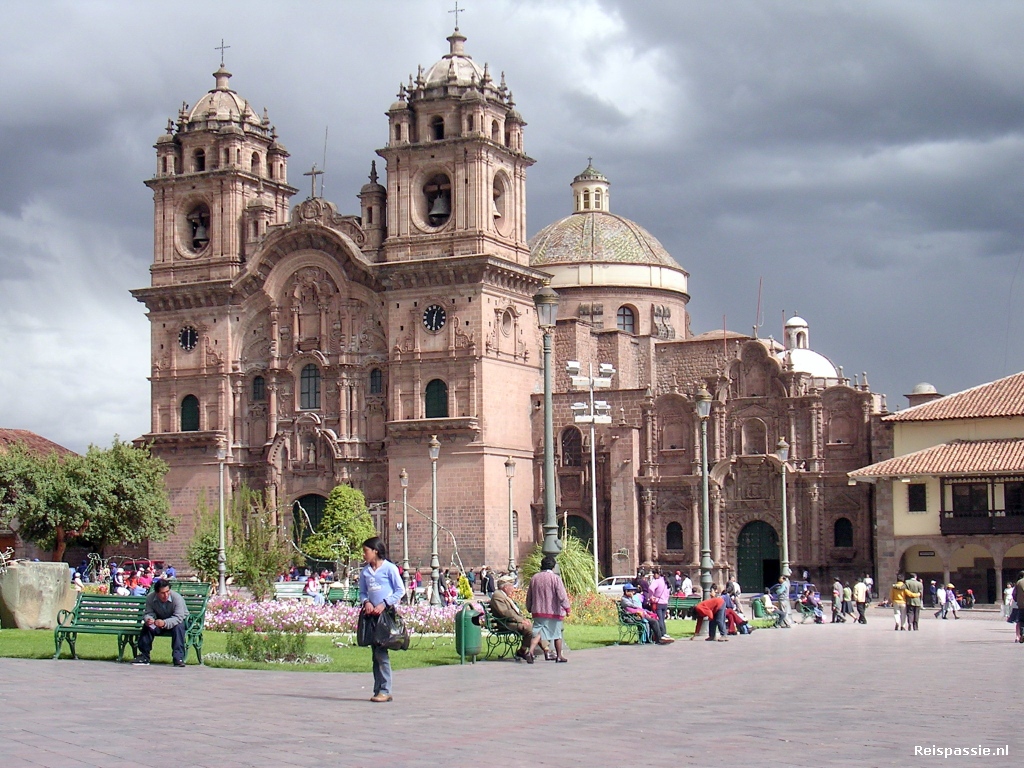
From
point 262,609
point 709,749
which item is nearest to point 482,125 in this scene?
point 262,609

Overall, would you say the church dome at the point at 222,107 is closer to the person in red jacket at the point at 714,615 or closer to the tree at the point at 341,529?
the tree at the point at 341,529

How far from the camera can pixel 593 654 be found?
895 inches

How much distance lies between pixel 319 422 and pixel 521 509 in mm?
8260

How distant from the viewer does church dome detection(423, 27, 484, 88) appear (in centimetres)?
5628

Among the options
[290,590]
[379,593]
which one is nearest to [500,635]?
[379,593]

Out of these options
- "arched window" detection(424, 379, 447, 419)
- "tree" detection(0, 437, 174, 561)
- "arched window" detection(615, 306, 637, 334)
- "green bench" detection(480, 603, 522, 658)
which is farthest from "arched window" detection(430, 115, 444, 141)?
"green bench" detection(480, 603, 522, 658)

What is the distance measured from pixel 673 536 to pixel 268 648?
37279 mm

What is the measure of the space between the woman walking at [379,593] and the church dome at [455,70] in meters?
42.7

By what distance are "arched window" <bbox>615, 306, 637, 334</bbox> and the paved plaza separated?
43907 millimetres

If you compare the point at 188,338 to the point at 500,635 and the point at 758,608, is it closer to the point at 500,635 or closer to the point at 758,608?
the point at 758,608

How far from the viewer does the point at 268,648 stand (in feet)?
64.0

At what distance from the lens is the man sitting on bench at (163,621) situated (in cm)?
1877

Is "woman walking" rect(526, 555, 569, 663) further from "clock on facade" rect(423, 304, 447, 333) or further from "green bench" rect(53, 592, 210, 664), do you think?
"clock on facade" rect(423, 304, 447, 333)

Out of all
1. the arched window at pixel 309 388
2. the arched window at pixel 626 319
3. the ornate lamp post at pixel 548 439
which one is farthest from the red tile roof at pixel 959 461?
the ornate lamp post at pixel 548 439
